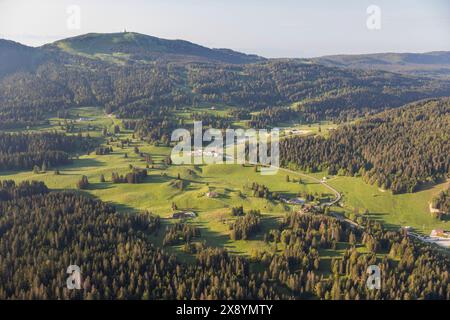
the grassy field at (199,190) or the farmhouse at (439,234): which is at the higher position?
the grassy field at (199,190)

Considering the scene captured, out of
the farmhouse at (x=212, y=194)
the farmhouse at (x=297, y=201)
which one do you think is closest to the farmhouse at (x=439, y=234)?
the farmhouse at (x=297, y=201)

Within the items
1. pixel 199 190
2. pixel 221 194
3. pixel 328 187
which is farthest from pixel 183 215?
pixel 328 187

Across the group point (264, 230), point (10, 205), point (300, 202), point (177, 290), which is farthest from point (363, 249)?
point (10, 205)

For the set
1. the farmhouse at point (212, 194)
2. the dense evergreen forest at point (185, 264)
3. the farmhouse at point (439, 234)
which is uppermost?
the farmhouse at point (212, 194)

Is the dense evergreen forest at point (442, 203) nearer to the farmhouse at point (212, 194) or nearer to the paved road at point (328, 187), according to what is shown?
the paved road at point (328, 187)

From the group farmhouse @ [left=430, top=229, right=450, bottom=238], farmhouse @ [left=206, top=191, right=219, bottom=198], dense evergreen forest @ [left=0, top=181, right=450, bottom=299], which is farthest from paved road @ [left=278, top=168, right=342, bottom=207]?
farmhouse @ [left=206, top=191, right=219, bottom=198]

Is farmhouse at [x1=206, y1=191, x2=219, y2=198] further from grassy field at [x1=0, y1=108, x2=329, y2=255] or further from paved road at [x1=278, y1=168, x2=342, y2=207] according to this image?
paved road at [x1=278, y1=168, x2=342, y2=207]

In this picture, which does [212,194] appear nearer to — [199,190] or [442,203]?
[199,190]

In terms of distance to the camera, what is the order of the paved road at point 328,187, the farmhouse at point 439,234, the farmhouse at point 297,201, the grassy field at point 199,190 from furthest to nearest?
the paved road at point 328,187, the farmhouse at point 297,201, the farmhouse at point 439,234, the grassy field at point 199,190

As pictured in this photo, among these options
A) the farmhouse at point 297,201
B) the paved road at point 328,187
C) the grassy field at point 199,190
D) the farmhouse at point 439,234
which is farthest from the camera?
the paved road at point 328,187
